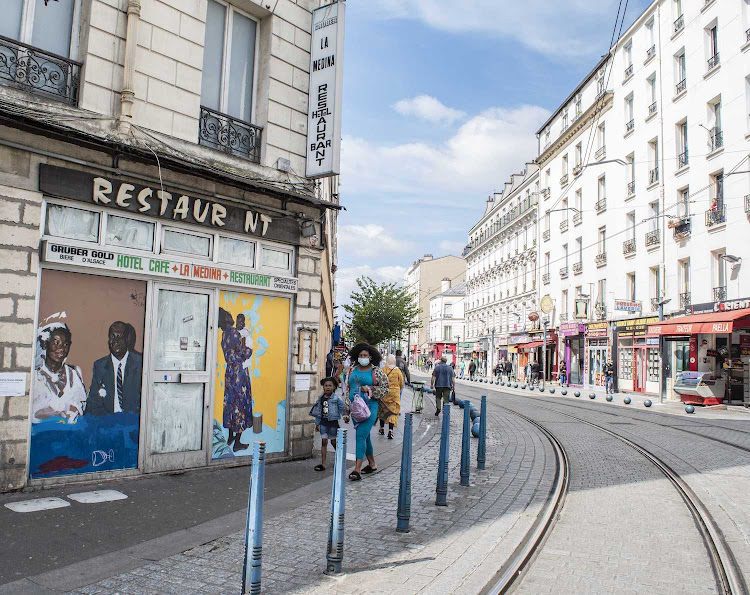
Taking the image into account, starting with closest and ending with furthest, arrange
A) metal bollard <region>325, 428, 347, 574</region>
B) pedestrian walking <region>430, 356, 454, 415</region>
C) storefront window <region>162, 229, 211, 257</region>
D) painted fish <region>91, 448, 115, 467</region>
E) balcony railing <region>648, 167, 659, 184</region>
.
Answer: metal bollard <region>325, 428, 347, 574</region>, painted fish <region>91, 448, 115, 467</region>, storefront window <region>162, 229, 211, 257</region>, pedestrian walking <region>430, 356, 454, 415</region>, balcony railing <region>648, 167, 659, 184</region>

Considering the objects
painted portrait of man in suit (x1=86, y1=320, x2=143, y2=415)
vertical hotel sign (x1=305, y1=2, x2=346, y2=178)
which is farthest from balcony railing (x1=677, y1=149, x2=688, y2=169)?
painted portrait of man in suit (x1=86, y1=320, x2=143, y2=415)

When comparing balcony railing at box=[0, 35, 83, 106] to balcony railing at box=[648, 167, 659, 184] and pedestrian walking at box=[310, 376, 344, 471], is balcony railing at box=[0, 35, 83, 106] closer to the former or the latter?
pedestrian walking at box=[310, 376, 344, 471]

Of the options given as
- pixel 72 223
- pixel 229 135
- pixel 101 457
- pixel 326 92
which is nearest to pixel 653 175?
pixel 326 92

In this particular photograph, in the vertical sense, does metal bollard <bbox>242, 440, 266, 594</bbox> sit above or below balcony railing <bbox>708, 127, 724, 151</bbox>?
below

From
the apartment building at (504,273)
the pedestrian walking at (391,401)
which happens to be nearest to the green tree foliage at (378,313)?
the apartment building at (504,273)

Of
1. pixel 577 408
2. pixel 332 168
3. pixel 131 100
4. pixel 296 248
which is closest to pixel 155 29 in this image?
pixel 131 100

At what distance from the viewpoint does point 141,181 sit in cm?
712

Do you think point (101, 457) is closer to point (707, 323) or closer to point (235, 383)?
point (235, 383)

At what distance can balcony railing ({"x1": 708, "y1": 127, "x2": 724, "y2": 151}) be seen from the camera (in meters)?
23.8

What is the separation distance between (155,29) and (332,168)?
2804mm

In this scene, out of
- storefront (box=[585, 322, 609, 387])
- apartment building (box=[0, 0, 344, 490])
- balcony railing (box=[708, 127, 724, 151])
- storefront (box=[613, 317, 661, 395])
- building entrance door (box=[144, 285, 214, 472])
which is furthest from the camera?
storefront (box=[585, 322, 609, 387])

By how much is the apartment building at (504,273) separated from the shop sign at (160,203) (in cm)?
3838

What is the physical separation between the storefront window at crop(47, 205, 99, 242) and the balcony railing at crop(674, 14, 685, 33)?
2837 cm

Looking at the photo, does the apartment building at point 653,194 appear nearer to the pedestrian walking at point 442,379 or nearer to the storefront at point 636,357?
the storefront at point 636,357
